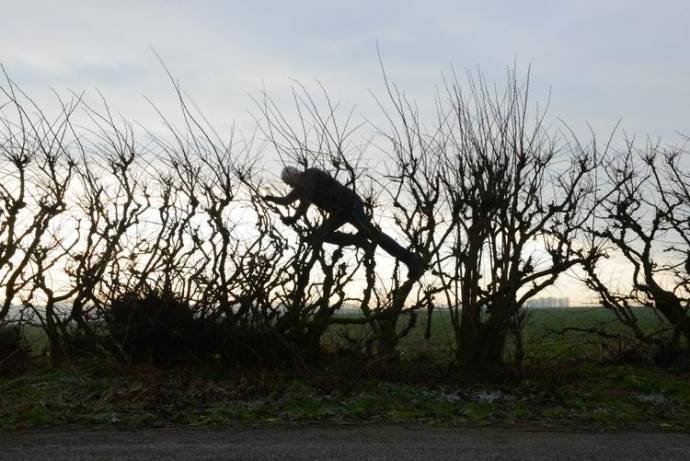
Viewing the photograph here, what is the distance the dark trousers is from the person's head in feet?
2.36

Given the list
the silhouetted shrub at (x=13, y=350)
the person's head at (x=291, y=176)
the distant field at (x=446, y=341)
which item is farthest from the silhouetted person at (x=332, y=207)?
the silhouetted shrub at (x=13, y=350)

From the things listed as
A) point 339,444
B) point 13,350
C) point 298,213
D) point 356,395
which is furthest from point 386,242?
point 13,350

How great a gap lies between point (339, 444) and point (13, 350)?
7245 mm

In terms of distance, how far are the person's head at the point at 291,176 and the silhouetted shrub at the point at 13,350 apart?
16.4 feet

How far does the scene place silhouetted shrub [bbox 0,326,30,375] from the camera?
39.6ft

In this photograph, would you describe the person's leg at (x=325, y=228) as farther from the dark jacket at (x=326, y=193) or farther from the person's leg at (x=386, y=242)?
the person's leg at (x=386, y=242)

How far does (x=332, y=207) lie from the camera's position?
11.2 metres

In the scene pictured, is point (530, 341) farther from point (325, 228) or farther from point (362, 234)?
point (325, 228)

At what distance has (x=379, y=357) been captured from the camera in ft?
35.9

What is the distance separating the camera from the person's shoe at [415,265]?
11211 millimetres

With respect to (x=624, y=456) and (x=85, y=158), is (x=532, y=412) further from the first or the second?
(x=85, y=158)

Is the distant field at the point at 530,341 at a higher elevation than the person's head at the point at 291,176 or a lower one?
lower

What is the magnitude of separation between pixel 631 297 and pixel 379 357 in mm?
4760

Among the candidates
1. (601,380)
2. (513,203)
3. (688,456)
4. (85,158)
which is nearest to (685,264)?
(601,380)
